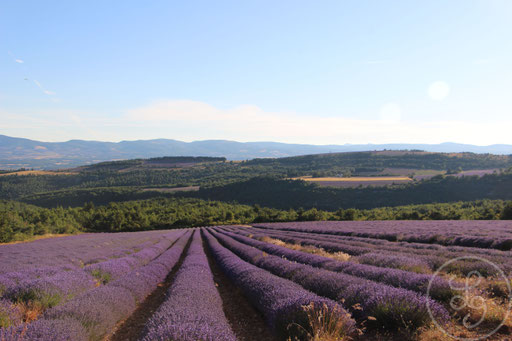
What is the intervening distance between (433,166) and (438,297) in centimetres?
12303

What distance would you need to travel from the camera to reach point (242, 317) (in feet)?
19.4

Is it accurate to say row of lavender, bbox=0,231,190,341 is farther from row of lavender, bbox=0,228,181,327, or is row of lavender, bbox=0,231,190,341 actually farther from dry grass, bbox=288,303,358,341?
dry grass, bbox=288,303,358,341

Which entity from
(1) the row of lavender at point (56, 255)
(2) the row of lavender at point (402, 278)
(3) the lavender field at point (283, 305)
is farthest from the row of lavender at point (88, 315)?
(2) the row of lavender at point (402, 278)

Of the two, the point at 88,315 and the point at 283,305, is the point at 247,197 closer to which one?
the point at 88,315

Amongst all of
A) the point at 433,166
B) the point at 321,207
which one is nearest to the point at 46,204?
the point at 321,207

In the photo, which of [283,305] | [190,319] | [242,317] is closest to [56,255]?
[242,317]

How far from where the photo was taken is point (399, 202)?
6800 cm

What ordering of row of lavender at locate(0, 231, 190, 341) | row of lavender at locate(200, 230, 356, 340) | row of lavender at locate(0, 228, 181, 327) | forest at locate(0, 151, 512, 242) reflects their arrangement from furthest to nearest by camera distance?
forest at locate(0, 151, 512, 242) < row of lavender at locate(0, 228, 181, 327) < row of lavender at locate(0, 231, 190, 341) < row of lavender at locate(200, 230, 356, 340)

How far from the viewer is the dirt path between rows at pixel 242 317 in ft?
15.7

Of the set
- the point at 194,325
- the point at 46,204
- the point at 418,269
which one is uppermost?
the point at 194,325

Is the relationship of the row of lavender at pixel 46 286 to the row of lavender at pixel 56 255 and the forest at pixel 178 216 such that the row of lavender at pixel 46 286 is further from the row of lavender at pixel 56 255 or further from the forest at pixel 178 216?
the forest at pixel 178 216

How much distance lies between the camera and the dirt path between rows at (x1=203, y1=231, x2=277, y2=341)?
477 centimetres

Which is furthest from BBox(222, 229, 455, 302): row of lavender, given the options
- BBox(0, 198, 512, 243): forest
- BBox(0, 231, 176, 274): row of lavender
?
BBox(0, 198, 512, 243): forest

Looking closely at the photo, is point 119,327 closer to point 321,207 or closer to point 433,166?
point 321,207
